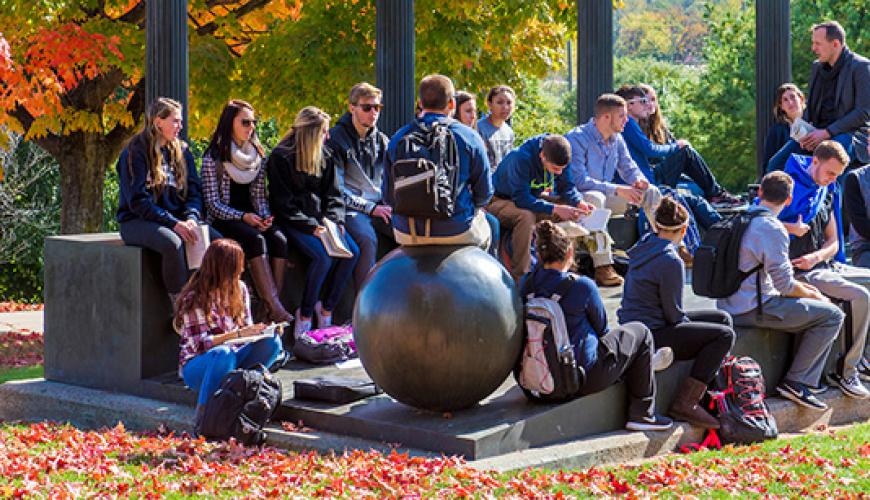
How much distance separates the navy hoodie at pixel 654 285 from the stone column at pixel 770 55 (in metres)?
5.48

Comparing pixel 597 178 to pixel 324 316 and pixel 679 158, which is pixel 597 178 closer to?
pixel 679 158

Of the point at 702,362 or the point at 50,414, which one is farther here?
the point at 50,414

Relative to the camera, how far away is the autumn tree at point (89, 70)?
14727 millimetres

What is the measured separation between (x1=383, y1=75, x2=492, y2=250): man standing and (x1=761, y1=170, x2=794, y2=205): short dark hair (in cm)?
210

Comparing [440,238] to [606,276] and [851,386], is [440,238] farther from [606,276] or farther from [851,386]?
[606,276]

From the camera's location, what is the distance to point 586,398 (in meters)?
7.87

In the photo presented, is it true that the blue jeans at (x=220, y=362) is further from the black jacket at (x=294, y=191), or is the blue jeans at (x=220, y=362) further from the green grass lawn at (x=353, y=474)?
the black jacket at (x=294, y=191)

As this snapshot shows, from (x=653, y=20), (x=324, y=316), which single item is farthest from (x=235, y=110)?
(x=653, y=20)

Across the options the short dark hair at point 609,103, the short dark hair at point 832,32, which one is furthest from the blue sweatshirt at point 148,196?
the short dark hair at point 832,32

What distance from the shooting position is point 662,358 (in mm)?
8219

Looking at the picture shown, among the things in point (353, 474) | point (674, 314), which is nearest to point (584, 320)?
point (674, 314)

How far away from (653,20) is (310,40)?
118356 mm

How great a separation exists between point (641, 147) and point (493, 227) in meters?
2.21

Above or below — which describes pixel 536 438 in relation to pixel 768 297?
below
